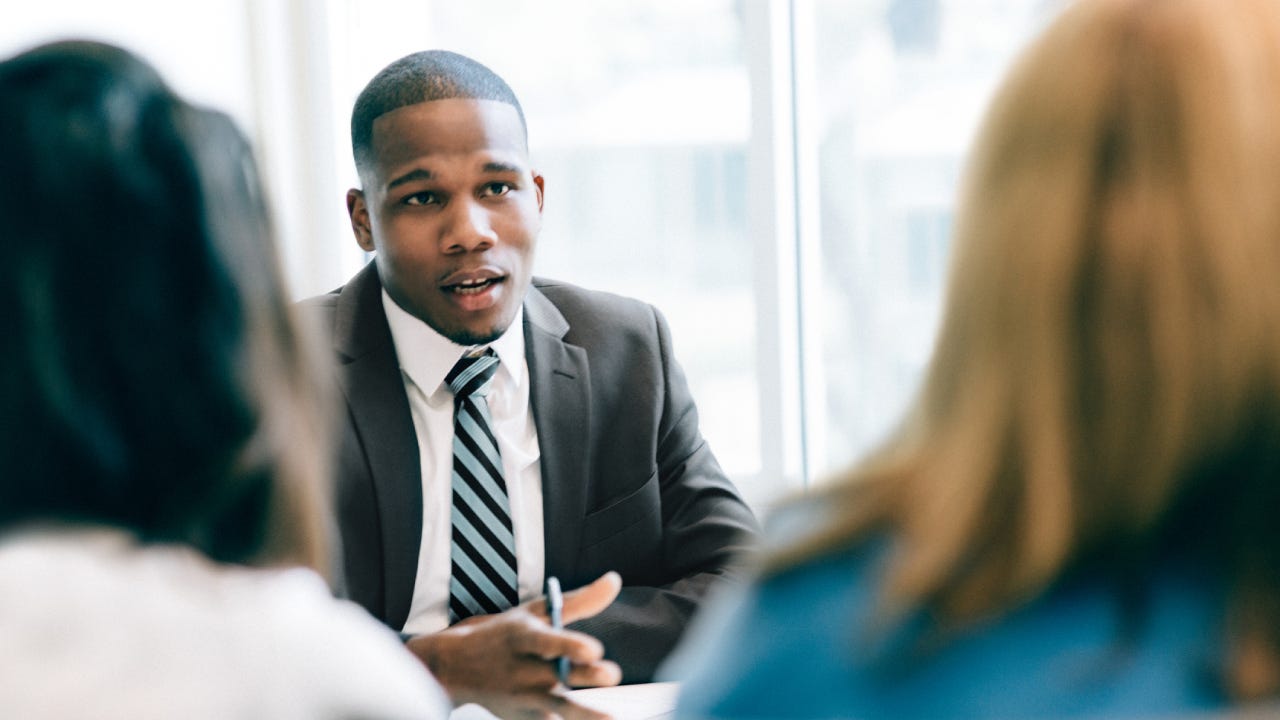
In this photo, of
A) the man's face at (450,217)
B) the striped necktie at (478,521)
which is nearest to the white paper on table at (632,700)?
the striped necktie at (478,521)

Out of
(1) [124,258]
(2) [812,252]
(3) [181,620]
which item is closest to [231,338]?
(1) [124,258]

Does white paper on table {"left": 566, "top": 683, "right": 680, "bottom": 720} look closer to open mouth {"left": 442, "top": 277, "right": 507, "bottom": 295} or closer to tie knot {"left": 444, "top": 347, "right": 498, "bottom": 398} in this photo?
tie knot {"left": 444, "top": 347, "right": 498, "bottom": 398}

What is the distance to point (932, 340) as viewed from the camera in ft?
2.94

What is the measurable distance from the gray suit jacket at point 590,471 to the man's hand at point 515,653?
0.13m

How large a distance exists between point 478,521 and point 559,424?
213mm

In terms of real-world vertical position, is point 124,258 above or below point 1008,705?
above

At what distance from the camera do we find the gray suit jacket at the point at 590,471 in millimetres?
2033

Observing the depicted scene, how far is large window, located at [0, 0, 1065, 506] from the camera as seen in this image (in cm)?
318

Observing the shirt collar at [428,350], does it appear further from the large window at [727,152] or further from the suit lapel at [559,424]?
the large window at [727,152]

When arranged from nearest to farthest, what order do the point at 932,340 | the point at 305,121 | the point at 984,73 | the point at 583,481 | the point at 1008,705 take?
the point at 1008,705 → the point at 932,340 → the point at 583,481 → the point at 984,73 → the point at 305,121

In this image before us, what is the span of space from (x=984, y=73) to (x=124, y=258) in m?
2.57

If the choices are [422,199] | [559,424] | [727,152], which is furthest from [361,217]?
[727,152]

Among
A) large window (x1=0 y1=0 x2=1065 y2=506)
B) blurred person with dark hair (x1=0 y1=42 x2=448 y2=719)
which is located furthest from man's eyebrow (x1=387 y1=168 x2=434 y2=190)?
blurred person with dark hair (x1=0 y1=42 x2=448 y2=719)

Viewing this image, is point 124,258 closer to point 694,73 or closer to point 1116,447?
point 1116,447
